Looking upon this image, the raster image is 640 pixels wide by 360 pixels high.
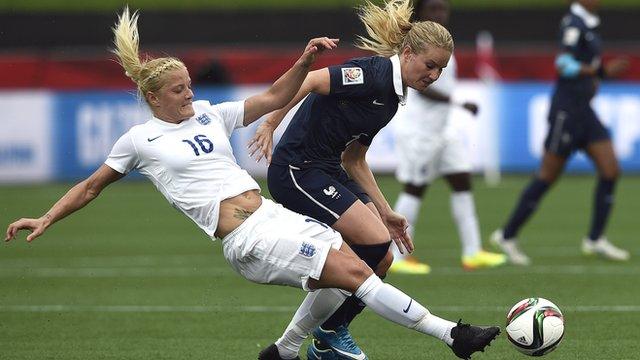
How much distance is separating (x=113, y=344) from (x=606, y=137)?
5909 millimetres

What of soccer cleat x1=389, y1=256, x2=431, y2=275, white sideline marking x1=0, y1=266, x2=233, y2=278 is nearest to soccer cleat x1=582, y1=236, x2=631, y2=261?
soccer cleat x1=389, y1=256, x2=431, y2=275

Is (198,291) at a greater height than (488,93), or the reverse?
(198,291)

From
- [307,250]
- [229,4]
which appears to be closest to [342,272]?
[307,250]

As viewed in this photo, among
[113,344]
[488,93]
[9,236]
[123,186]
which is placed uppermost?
[9,236]

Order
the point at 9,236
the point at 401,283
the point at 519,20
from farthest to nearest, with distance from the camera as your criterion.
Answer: the point at 519,20 < the point at 401,283 < the point at 9,236

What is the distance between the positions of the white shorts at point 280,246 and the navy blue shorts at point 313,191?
0.46m

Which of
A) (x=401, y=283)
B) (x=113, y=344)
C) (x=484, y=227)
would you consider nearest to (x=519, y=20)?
(x=484, y=227)

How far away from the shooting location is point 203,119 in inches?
280

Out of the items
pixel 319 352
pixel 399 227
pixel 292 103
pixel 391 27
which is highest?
pixel 391 27

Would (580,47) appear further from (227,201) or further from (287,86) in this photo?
(227,201)

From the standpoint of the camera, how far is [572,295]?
1009cm

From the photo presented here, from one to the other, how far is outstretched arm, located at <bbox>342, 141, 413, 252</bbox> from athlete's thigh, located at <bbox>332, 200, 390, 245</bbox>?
0.42 m

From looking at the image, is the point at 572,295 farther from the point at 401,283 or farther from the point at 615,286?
the point at 401,283

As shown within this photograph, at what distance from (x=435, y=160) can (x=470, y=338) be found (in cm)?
533
